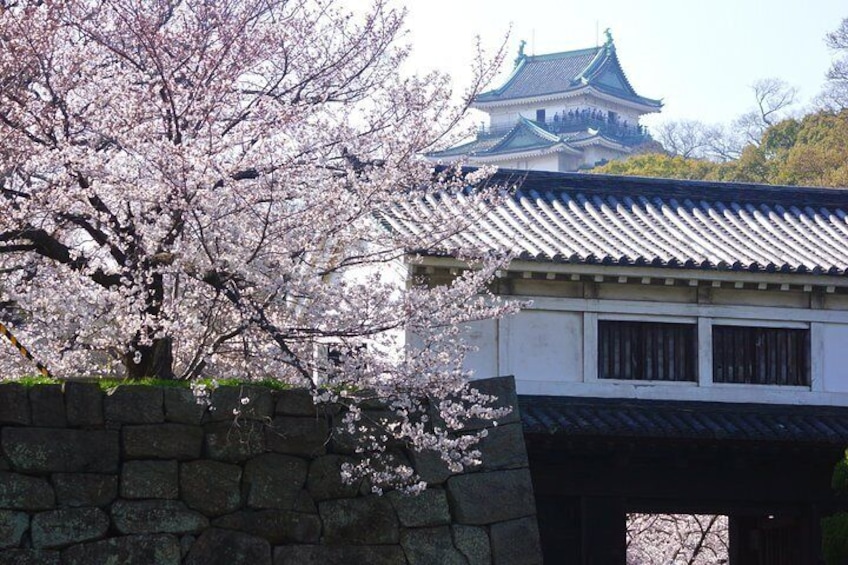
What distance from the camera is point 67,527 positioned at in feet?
30.1

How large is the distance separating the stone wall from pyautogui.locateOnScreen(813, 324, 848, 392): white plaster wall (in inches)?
205

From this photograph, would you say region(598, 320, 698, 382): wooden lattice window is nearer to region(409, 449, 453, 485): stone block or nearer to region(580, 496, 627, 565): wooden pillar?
region(580, 496, 627, 565): wooden pillar

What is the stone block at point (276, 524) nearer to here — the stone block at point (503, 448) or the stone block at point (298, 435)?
the stone block at point (298, 435)

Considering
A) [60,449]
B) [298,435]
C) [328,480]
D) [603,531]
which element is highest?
[298,435]

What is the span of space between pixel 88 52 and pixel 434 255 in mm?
3911

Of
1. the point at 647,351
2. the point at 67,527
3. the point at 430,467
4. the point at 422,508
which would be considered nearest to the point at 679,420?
the point at 647,351

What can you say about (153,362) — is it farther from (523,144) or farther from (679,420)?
(523,144)

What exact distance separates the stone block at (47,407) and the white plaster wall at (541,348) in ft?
17.0

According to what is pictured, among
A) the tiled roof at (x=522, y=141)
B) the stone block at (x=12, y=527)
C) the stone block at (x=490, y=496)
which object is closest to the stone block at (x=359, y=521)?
the stone block at (x=490, y=496)

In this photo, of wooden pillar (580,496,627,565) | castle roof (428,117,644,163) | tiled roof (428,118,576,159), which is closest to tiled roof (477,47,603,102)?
castle roof (428,117,644,163)

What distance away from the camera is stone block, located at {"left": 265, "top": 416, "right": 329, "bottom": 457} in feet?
32.0

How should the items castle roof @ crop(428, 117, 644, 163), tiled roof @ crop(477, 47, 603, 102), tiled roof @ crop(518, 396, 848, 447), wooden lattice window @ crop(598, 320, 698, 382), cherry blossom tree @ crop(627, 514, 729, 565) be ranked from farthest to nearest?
tiled roof @ crop(477, 47, 603, 102) → castle roof @ crop(428, 117, 644, 163) → cherry blossom tree @ crop(627, 514, 729, 565) → wooden lattice window @ crop(598, 320, 698, 382) → tiled roof @ crop(518, 396, 848, 447)

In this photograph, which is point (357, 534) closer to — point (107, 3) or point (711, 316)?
point (107, 3)

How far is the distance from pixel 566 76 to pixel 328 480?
160ft
